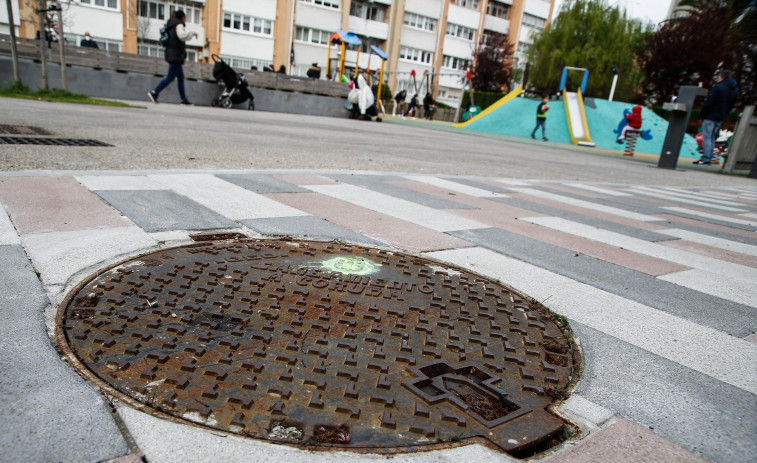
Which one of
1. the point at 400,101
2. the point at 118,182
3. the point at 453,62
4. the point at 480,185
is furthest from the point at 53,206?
the point at 453,62

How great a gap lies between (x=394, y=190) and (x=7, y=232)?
130 inches

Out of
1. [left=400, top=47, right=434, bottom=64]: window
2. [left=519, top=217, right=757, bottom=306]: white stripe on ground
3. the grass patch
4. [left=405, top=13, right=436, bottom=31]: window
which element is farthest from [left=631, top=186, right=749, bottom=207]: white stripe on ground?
[left=405, top=13, right=436, bottom=31]: window

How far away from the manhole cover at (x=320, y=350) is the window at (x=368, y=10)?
46827mm

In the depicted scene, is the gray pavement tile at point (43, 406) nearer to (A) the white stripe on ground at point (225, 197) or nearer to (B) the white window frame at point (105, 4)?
(A) the white stripe on ground at point (225, 197)

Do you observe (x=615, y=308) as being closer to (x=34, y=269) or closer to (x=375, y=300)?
(x=375, y=300)

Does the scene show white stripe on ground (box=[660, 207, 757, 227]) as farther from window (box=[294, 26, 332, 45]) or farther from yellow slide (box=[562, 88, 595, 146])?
window (box=[294, 26, 332, 45])

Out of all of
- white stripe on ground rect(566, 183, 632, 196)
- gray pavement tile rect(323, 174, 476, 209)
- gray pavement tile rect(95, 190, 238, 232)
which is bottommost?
white stripe on ground rect(566, 183, 632, 196)

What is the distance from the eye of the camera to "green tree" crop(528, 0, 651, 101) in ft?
116

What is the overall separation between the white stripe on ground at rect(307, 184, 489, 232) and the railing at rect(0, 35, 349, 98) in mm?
15084

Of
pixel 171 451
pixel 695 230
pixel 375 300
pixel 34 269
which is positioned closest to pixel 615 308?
pixel 375 300

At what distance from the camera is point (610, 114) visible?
24.0 metres

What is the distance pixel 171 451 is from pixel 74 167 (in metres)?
4.02

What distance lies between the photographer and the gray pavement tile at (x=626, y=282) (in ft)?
8.55

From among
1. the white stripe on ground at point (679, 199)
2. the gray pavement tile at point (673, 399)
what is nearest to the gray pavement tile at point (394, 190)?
the gray pavement tile at point (673, 399)
